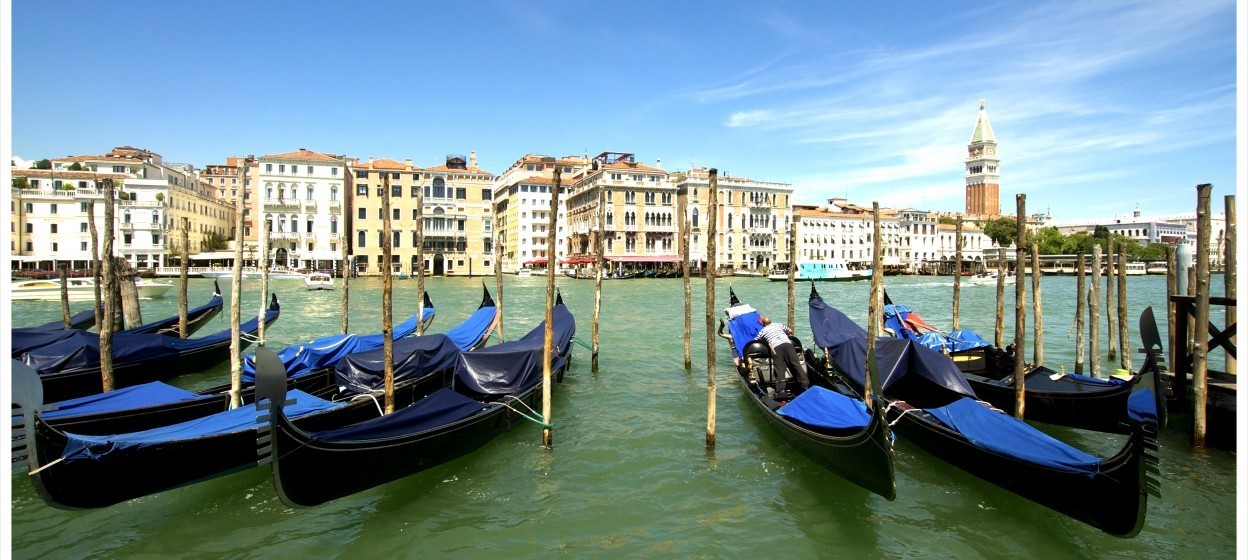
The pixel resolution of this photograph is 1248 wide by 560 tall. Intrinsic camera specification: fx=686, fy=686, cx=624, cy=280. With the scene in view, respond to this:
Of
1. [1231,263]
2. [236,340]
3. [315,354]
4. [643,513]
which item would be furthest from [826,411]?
[236,340]

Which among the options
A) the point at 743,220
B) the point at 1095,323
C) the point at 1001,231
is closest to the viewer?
the point at 1095,323

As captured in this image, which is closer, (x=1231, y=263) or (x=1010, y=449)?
(x=1010, y=449)

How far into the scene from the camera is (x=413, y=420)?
453cm

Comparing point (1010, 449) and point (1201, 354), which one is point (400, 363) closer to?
point (1010, 449)

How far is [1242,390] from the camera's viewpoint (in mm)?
3254

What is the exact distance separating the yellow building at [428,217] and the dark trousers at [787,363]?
3224 cm

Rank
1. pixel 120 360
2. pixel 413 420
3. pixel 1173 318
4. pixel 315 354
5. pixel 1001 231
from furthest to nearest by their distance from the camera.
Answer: pixel 1001 231 → pixel 120 360 → pixel 315 354 → pixel 1173 318 → pixel 413 420

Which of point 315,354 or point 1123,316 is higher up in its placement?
point 1123,316

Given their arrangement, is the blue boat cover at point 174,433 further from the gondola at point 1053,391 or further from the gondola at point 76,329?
the gondola at point 1053,391

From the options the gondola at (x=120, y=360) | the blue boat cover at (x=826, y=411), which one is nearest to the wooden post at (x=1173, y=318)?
the blue boat cover at (x=826, y=411)

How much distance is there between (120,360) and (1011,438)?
8.53m

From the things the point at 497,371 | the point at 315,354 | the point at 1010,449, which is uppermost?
the point at 315,354

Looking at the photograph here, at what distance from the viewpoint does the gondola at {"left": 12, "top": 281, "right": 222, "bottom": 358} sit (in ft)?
24.0

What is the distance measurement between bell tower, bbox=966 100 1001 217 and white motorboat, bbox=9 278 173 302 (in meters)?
70.1
